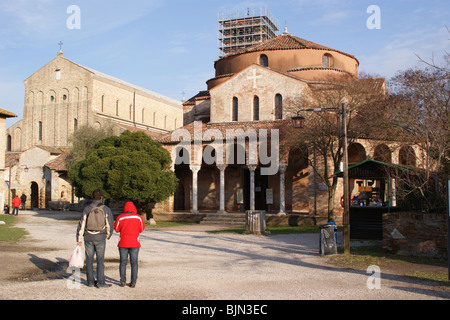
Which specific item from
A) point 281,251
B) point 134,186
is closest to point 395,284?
point 281,251

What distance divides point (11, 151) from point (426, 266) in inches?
1804

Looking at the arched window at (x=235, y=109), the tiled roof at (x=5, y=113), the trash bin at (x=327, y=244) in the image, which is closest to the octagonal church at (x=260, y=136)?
the arched window at (x=235, y=109)

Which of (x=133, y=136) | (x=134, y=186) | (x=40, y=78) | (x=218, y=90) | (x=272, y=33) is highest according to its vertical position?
(x=272, y=33)

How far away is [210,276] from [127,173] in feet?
49.8

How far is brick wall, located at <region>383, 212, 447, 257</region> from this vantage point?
37.2 feet

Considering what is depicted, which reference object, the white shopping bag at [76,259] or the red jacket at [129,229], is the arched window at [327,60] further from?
the white shopping bag at [76,259]

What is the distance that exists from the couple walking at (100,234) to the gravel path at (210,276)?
275mm

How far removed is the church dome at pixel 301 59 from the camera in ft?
96.6

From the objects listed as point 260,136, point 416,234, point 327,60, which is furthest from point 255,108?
point 416,234

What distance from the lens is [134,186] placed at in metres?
23.2

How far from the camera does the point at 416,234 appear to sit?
462 inches

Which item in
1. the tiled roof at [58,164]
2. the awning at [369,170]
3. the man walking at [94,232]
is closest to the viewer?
the man walking at [94,232]

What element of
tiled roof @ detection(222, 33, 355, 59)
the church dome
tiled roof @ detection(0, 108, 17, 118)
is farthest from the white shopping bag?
tiled roof @ detection(222, 33, 355, 59)

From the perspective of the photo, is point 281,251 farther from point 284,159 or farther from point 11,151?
point 11,151
